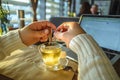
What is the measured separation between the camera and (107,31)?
986mm

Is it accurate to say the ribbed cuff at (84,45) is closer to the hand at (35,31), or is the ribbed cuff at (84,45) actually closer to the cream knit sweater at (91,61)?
the cream knit sweater at (91,61)

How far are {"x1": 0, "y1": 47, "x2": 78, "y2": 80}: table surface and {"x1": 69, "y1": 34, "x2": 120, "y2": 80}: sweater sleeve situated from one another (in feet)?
0.59

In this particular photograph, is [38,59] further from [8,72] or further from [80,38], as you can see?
[80,38]

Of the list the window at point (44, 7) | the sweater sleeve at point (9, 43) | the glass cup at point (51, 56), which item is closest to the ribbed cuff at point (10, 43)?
the sweater sleeve at point (9, 43)

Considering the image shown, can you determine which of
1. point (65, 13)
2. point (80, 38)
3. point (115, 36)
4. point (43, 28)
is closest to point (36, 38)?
point (43, 28)

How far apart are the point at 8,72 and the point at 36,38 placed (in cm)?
20

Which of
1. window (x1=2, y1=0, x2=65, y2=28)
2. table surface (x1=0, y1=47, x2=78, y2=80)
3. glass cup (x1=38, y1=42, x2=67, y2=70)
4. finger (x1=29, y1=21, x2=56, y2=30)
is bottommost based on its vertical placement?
table surface (x1=0, y1=47, x2=78, y2=80)

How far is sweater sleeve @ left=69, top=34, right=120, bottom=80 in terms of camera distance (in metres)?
0.43

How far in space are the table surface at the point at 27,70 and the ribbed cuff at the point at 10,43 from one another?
7cm

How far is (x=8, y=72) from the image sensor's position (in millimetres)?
649

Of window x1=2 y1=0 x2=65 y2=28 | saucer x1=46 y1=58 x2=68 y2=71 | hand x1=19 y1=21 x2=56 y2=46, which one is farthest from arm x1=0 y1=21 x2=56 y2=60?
window x1=2 y1=0 x2=65 y2=28

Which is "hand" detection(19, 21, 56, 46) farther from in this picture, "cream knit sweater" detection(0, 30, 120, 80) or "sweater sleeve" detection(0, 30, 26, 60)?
"cream knit sweater" detection(0, 30, 120, 80)

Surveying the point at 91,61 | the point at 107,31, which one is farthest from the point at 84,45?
the point at 107,31

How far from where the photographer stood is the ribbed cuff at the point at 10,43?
0.71 meters
